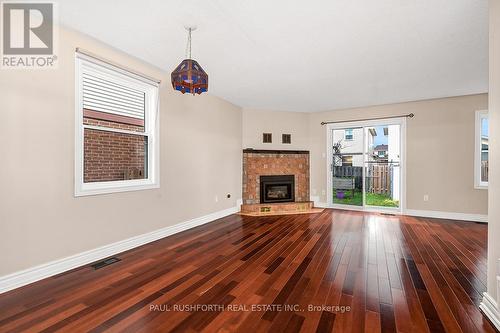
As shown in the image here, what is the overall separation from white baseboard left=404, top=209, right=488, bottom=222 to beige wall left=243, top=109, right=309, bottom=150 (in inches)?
115

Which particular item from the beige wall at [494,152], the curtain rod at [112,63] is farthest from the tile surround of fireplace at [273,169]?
the beige wall at [494,152]

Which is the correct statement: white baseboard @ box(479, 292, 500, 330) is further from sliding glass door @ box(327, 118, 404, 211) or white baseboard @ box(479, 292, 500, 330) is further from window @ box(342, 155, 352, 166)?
window @ box(342, 155, 352, 166)

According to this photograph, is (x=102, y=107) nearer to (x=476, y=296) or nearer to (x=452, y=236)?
(x=476, y=296)

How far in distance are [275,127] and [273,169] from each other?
1.15 metres

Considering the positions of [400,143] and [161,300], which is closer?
[161,300]

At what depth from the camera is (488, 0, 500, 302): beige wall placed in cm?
164

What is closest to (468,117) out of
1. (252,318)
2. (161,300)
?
(252,318)

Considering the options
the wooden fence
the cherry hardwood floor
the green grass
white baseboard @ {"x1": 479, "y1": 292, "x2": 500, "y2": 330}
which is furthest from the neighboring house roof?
white baseboard @ {"x1": 479, "y1": 292, "x2": 500, "y2": 330}

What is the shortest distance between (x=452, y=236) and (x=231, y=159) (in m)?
4.30

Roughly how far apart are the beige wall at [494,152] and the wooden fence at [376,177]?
4.04 metres

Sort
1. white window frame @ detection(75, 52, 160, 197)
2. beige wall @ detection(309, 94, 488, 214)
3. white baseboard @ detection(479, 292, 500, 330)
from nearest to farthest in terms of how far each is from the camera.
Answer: white baseboard @ detection(479, 292, 500, 330), white window frame @ detection(75, 52, 160, 197), beige wall @ detection(309, 94, 488, 214)

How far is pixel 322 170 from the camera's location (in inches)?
241

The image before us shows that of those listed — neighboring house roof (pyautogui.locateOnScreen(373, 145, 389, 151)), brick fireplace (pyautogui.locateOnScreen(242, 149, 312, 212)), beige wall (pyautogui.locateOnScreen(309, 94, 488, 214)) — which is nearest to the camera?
beige wall (pyautogui.locateOnScreen(309, 94, 488, 214))

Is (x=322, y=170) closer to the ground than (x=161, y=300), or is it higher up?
higher up
